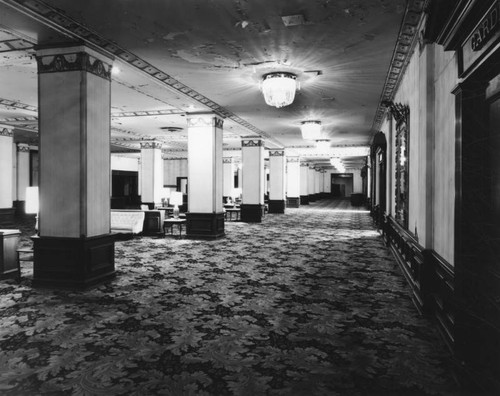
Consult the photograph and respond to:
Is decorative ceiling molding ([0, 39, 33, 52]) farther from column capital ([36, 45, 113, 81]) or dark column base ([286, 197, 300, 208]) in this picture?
dark column base ([286, 197, 300, 208])

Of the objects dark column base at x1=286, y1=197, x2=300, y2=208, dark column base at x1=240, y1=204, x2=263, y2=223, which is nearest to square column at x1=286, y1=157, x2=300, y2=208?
dark column base at x1=286, y1=197, x2=300, y2=208

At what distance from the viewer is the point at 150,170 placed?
14.8 meters

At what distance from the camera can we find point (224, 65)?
5535 millimetres

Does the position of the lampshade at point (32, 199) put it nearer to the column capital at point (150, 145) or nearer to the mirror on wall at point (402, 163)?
the mirror on wall at point (402, 163)

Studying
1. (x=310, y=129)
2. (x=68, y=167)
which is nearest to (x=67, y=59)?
(x=68, y=167)

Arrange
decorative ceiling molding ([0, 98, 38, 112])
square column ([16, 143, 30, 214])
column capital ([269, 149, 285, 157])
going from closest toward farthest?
decorative ceiling molding ([0, 98, 38, 112]) < square column ([16, 143, 30, 214]) < column capital ([269, 149, 285, 157])

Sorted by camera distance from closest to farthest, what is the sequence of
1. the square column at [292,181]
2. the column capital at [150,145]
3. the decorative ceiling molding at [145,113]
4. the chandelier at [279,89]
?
1. the chandelier at [279,89]
2. the decorative ceiling molding at [145,113]
3. the column capital at [150,145]
4. the square column at [292,181]

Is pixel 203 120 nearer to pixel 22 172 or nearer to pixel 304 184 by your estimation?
pixel 22 172

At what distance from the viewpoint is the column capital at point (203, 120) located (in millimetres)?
8742

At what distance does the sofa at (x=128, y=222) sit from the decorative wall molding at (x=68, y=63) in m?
4.76

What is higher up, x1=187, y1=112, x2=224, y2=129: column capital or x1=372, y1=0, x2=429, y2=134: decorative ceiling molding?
x1=372, y1=0, x2=429, y2=134: decorative ceiling molding

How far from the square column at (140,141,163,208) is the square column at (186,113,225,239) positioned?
5929 millimetres

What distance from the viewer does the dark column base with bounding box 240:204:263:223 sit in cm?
1331

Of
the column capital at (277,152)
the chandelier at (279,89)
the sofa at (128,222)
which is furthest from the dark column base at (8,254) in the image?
the column capital at (277,152)
